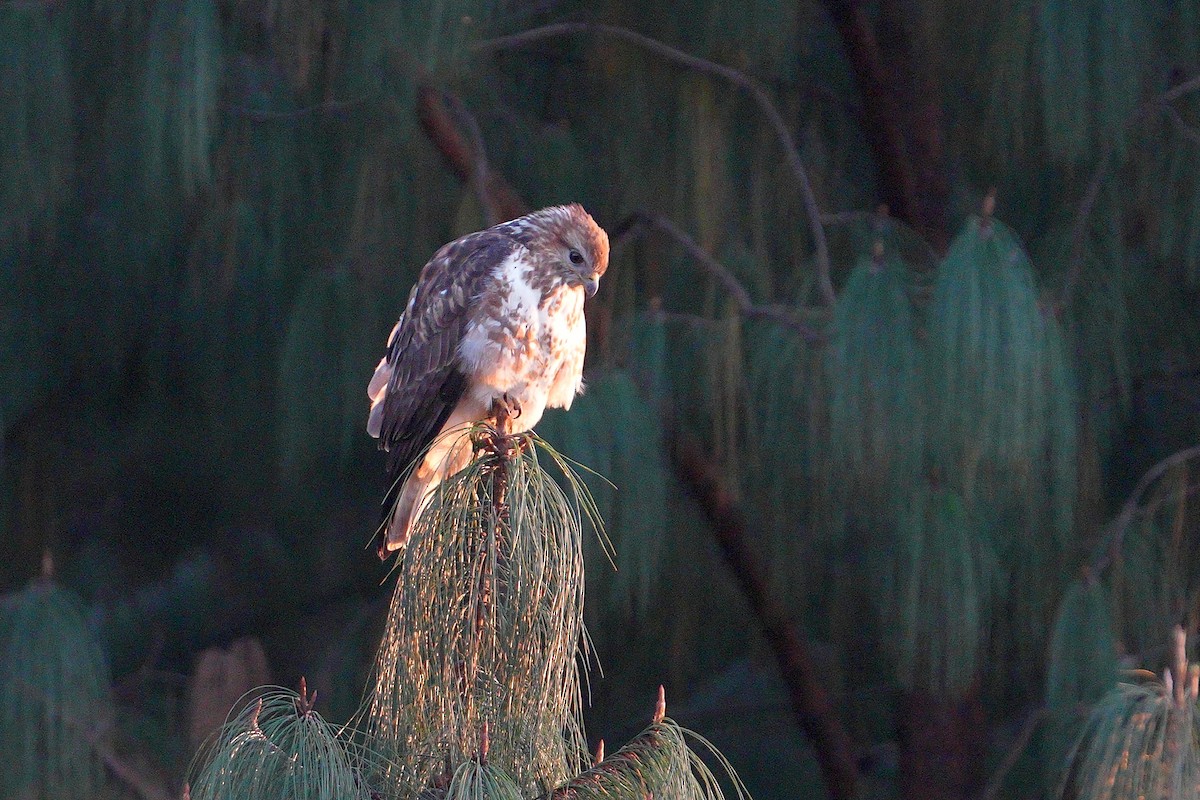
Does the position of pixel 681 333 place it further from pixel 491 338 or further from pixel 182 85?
pixel 182 85

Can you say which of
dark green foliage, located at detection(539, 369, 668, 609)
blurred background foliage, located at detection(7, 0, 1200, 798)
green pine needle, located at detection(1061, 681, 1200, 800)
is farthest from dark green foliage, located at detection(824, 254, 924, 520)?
green pine needle, located at detection(1061, 681, 1200, 800)

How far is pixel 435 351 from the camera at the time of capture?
8.36 feet

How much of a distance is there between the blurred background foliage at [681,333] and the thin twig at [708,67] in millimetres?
12

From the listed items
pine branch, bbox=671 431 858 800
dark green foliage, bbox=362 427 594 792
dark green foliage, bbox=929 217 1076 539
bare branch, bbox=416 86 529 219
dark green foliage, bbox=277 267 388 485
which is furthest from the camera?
pine branch, bbox=671 431 858 800

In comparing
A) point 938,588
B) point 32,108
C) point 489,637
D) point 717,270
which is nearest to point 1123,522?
point 938,588

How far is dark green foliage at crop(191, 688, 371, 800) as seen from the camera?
154 cm

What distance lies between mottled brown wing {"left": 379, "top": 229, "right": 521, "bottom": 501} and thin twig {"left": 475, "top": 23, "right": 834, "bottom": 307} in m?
0.61

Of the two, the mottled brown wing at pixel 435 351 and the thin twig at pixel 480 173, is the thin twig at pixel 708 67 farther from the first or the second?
the mottled brown wing at pixel 435 351

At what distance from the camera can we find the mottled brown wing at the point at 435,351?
8.27 feet

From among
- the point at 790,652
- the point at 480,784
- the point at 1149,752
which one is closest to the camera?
the point at 480,784

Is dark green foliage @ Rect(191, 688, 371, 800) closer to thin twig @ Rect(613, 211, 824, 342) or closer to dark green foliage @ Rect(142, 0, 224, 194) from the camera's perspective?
dark green foliage @ Rect(142, 0, 224, 194)

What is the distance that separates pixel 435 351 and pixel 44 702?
A: 1.03 meters

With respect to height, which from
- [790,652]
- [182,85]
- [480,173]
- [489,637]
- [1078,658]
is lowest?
[790,652]

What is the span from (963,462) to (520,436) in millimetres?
Result: 1200
